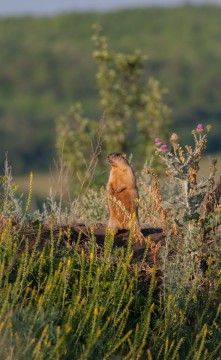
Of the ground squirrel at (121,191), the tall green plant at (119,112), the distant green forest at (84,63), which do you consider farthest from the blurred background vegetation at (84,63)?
the ground squirrel at (121,191)

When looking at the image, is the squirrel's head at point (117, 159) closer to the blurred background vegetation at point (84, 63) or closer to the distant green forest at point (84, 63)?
the blurred background vegetation at point (84, 63)

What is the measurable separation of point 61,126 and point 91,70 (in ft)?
378

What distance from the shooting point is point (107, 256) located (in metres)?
7.52

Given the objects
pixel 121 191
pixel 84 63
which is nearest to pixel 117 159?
pixel 121 191

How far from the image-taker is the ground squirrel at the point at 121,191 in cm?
900

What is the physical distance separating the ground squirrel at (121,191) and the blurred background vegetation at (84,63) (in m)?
96.2

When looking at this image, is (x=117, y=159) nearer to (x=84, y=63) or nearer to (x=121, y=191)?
(x=121, y=191)

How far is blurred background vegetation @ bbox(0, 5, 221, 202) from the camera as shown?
117750 mm

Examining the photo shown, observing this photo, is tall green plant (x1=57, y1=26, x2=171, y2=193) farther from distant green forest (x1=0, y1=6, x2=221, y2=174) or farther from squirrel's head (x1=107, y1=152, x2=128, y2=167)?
distant green forest (x1=0, y1=6, x2=221, y2=174)

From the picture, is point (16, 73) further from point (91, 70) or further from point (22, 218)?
point (22, 218)

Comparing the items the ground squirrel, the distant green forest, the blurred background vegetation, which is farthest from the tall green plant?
the distant green forest

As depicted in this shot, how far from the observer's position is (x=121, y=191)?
9328 mm

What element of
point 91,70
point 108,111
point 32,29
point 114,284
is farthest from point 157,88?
point 32,29

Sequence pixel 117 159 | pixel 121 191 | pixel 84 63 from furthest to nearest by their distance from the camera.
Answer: pixel 84 63 < pixel 117 159 < pixel 121 191
